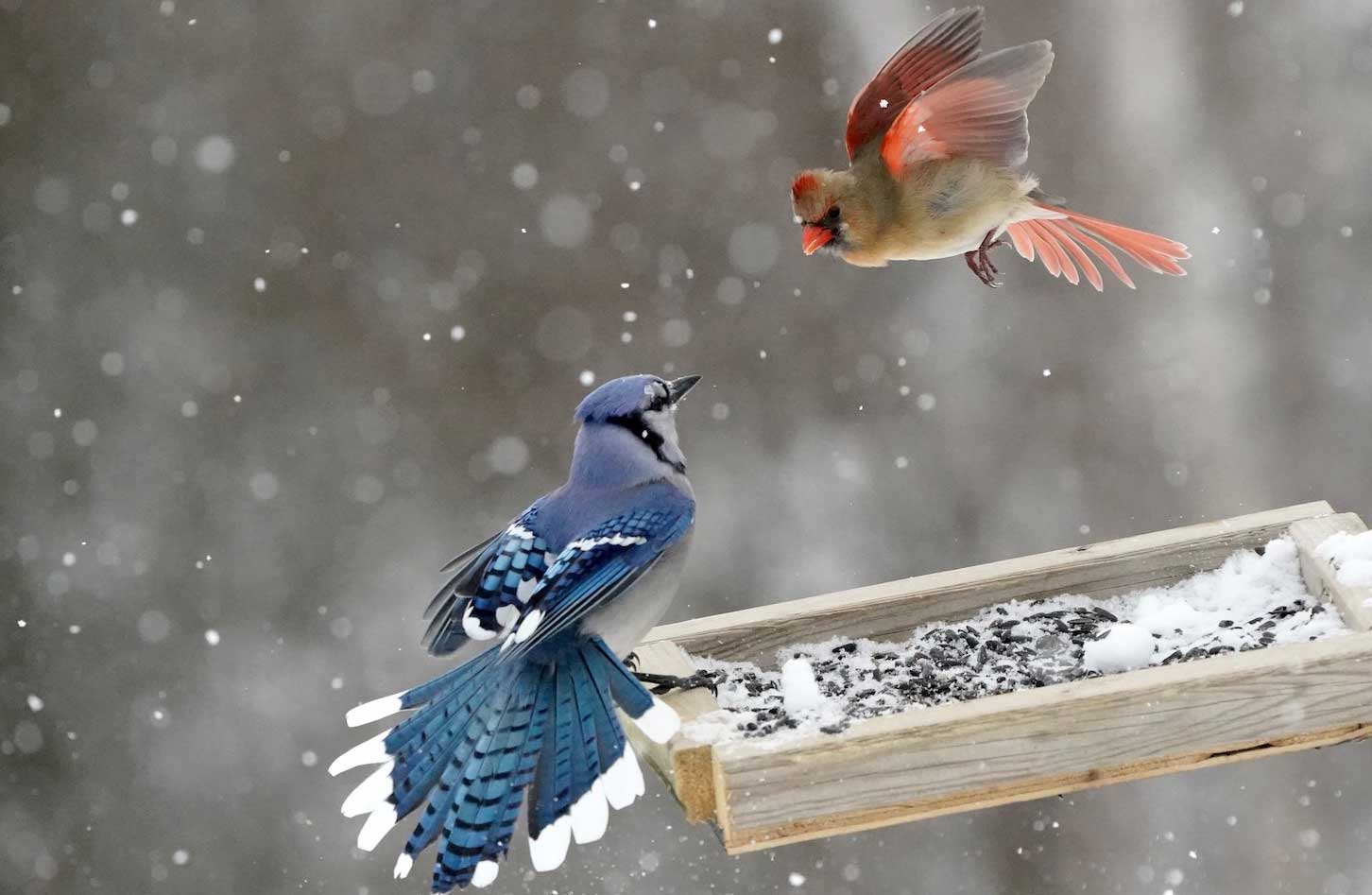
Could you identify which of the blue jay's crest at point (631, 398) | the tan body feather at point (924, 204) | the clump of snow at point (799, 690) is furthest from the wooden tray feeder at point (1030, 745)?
the tan body feather at point (924, 204)

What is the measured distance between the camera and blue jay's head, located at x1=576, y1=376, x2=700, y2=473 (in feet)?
8.45

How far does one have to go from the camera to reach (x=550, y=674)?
8.06 ft

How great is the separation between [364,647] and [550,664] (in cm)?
278

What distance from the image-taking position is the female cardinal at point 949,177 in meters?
1.86

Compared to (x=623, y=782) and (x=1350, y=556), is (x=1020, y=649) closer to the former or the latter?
(x=1350, y=556)

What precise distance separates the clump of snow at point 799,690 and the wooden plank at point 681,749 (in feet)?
0.41

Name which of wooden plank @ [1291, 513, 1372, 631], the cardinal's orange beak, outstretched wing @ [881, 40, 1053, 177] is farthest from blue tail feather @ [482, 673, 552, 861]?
wooden plank @ [1291, 513, 1372, 631]

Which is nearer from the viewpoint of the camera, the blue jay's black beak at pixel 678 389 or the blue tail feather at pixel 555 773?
the blue tail feather at pixel 555 773

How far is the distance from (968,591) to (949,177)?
1219 mm

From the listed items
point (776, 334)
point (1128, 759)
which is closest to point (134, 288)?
point (776, 334)

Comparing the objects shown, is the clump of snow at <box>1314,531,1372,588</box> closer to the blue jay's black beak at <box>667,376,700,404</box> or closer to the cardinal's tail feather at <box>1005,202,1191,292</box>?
the cardinal's tail feather at <box>1005,202,1191,292</box>

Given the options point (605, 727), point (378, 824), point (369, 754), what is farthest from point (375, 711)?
point (605, 727)

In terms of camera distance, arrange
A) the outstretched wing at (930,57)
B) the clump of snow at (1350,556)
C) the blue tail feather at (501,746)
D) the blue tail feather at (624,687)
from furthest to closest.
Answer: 1. the clump of snow at (1350,556)
2. the blue tail feather at (624,687)
3. the blue tail feather at (501,746)
4. the outstretched wing at (930,57)

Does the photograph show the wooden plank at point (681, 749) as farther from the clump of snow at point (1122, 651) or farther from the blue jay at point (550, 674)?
the clump of snow at point (1122, 651)
